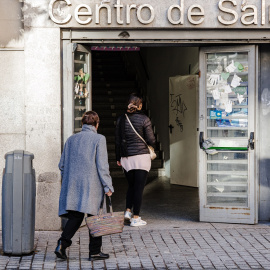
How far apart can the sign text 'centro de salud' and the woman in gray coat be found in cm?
220

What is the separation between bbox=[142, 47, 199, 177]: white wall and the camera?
13.1m

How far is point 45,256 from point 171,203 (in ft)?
12.7

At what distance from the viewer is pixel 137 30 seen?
8.64 metres

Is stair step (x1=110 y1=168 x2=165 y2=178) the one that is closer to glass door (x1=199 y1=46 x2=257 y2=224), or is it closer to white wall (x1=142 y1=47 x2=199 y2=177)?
white wall (x1=142 y1=47 x2=199 y2=177)

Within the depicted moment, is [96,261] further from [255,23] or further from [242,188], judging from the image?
[255,23]

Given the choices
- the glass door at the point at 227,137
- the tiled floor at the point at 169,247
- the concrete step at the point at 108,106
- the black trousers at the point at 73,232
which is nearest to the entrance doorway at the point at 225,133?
the glass door at the point at 227,137

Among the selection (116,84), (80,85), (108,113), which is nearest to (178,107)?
(108,113)

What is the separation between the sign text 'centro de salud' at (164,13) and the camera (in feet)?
28.0

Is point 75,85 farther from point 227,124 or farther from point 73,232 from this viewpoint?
point 73,232

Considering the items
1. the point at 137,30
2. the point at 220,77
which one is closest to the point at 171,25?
the point at 137,30

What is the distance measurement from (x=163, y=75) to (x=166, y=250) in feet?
25.0

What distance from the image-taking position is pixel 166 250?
24.3ft

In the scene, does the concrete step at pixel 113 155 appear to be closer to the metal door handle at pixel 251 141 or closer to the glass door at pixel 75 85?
the glass door at pixel 75 85

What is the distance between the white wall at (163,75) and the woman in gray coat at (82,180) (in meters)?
5.85
